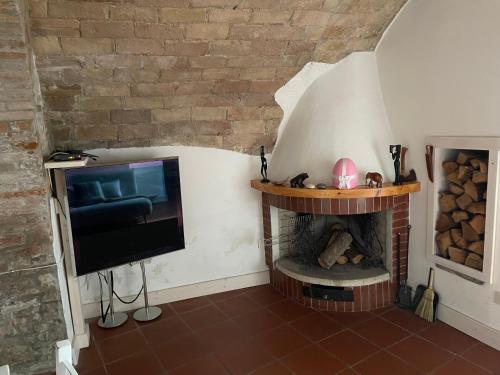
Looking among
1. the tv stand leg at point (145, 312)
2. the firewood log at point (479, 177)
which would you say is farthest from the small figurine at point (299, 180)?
the tv stand leg at point (145, 312)

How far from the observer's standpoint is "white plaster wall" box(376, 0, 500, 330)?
2283 mm

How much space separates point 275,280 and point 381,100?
1771 millimetres

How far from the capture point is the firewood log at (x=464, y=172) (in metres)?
2.47

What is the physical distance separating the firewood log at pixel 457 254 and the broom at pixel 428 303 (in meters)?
0.22

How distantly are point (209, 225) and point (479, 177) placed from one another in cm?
205

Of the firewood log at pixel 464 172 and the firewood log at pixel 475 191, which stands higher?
the firewood log at pixel 464 172

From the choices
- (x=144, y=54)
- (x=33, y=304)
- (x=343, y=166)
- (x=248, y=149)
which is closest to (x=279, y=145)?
(x=248, y=149)

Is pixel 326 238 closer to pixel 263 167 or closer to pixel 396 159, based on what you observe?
pixel 263 167

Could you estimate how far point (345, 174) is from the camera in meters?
2.76

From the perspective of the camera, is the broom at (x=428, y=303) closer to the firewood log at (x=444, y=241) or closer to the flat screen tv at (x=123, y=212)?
the firewood log at (x=444, y=241)

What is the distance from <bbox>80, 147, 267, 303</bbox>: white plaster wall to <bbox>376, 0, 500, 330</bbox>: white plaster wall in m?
1.29

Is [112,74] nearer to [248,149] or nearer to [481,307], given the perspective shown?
[248,149]

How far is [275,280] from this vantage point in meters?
3.45

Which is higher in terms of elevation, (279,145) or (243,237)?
(279,145)
